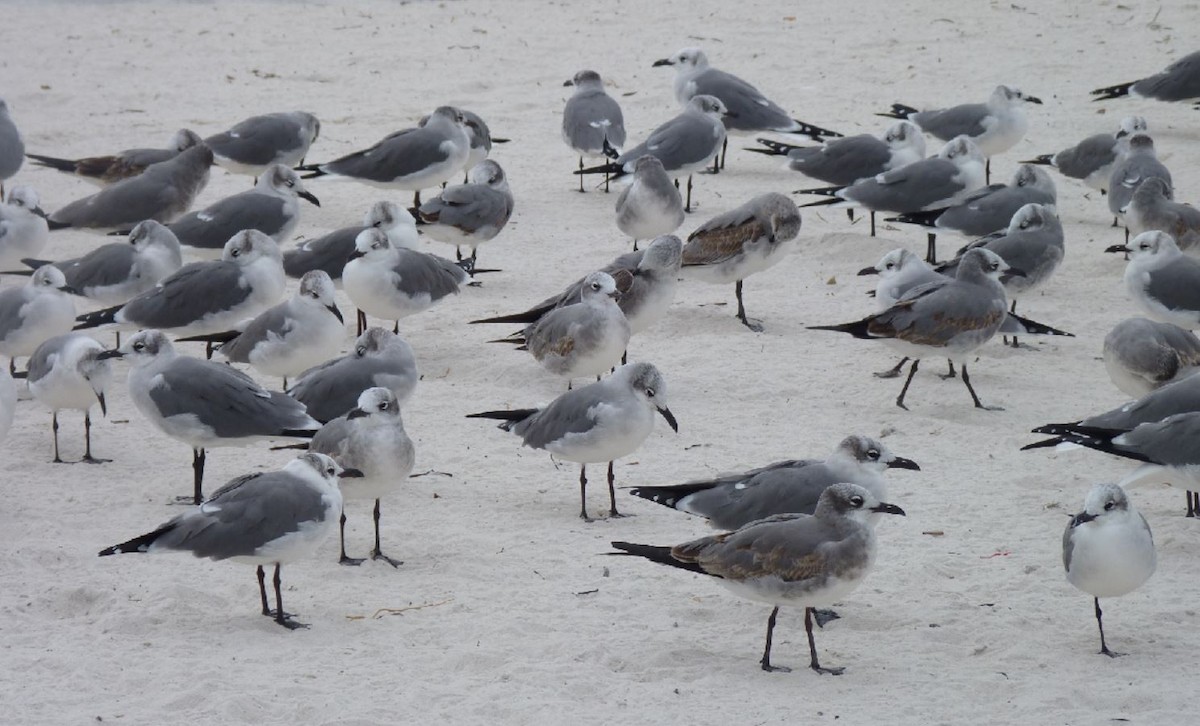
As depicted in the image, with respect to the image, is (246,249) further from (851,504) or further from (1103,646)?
(1103,646)

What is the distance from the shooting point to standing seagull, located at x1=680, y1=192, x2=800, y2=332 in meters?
10.3

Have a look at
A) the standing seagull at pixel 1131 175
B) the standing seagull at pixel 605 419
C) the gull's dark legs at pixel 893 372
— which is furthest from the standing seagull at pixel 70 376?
the standing seagull at pixel 1131 175

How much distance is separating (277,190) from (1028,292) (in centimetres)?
495

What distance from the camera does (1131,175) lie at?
11617mm

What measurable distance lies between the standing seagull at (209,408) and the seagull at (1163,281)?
4949 mm

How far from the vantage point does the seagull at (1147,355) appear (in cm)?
827

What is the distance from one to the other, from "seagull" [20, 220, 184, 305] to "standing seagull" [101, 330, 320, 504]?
88.8 inches

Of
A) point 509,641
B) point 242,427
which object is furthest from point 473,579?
point 242,427

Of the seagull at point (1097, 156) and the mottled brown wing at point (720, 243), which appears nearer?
the mottled brown wing at point (720, 243)

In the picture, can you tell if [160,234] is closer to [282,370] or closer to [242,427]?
[282,370]

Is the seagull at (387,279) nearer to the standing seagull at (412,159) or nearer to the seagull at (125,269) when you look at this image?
the seagull at (125,269)

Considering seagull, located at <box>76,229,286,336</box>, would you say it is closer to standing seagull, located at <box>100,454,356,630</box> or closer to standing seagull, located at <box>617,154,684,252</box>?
standing seagull, located at <box>617,154,684,252</box>

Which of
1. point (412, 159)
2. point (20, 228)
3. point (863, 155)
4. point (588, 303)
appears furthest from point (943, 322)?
point (20, 228)

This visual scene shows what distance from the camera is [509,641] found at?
6363mm
